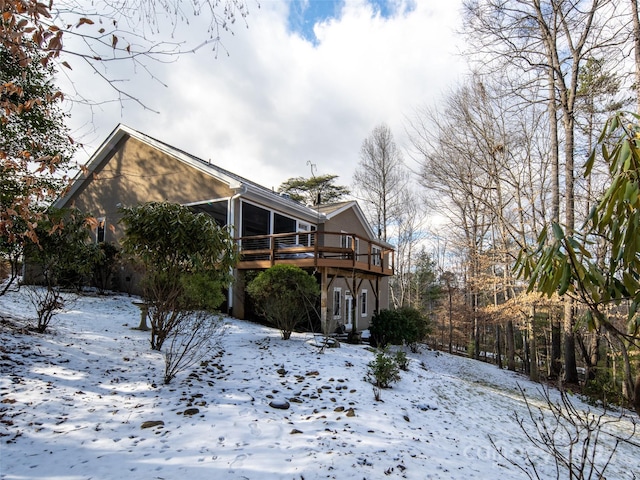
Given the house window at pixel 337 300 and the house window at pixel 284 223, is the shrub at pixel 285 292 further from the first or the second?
the house window at pixel 337 300

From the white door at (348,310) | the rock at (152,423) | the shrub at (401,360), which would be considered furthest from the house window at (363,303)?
the rock at (152,423)

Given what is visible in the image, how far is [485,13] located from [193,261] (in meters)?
9.85

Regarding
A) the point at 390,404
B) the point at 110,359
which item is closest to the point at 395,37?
the point at 390,404

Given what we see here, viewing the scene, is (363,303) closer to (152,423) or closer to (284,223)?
(284,223)

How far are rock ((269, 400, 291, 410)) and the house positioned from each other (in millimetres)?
4289

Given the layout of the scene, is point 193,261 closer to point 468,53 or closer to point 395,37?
point 395,37

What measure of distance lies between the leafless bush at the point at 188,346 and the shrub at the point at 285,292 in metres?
1.55

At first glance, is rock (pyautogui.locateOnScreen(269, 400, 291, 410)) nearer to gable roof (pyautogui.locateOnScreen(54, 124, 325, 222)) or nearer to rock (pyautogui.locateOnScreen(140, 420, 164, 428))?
rock (pyautogui.locateOnScreen(140, 420, 164, 428))

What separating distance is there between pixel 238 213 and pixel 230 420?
8629 mm

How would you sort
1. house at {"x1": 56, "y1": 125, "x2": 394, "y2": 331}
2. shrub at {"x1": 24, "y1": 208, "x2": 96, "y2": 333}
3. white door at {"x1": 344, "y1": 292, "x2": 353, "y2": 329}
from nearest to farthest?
shrub at {"x1": 24, "y1": 208, "x2": 96, "y2": 333} → house at {"x1": 56, "y1": 125, "x2": 394, "y2": 331} → white door at {"x1": 344, "y1": 292, "x2": 353, "y2": 329}

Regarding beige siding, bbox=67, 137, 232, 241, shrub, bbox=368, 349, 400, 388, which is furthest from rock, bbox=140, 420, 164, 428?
beige siding, bbox=67, 137, 232, 241

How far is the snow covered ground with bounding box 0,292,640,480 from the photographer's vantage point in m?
3.36

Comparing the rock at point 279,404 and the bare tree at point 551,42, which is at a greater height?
the bare tree at point 551,42

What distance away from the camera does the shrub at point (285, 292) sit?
887cm
